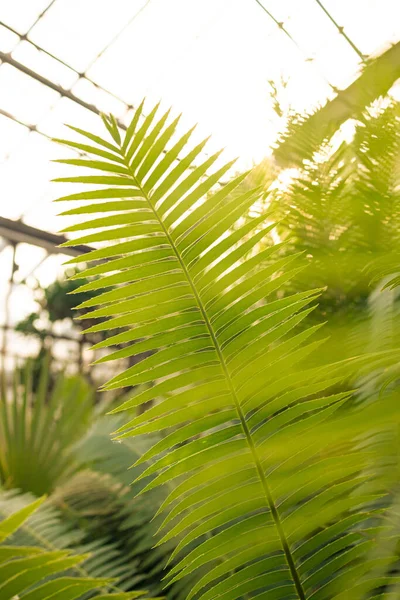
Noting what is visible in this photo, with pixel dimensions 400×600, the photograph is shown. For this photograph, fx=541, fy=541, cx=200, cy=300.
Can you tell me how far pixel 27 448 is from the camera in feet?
6.51

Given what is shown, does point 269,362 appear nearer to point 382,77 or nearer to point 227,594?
point 227,594

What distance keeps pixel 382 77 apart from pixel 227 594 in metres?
1.17

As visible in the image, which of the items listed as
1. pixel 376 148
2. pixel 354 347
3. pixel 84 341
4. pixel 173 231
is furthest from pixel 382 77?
pixel 84 341

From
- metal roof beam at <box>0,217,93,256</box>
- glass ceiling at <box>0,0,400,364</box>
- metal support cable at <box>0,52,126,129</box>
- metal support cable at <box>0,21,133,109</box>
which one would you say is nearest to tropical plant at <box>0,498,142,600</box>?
glass ceiling at <box>0,0,400,364</box>

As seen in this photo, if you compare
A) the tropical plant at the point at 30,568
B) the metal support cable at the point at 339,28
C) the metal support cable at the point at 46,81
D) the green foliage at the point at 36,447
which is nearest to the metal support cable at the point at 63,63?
the metal support cable at the point at 46,81

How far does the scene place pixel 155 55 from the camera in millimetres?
6352

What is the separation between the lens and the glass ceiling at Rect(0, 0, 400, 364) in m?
5.73

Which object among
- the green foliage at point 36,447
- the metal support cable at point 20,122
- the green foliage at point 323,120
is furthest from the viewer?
the metal support cable at point 20,122

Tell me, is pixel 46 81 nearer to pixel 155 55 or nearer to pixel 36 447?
pixel 155 55

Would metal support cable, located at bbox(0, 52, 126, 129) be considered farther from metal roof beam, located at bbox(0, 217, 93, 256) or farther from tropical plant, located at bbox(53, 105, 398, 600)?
A: tropical plant, located at bbox(53, 105, 398, 600)

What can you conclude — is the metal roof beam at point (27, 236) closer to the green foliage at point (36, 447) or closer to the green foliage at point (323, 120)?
the green foliage at point (36, 447)

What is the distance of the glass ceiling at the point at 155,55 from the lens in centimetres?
573

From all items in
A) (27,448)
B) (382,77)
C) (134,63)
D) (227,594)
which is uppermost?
(134,63)

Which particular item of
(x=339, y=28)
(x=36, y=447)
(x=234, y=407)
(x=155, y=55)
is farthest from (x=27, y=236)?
(x=234, y=407)
